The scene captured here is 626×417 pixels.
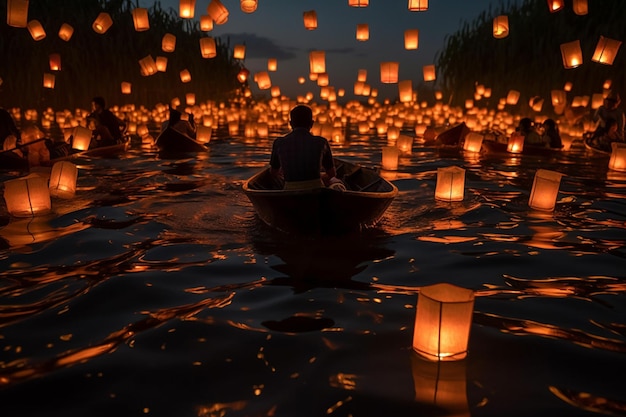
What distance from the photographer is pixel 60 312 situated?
4316mm

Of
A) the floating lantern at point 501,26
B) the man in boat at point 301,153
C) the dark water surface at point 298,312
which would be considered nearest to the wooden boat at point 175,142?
the dark water surface at point 298,312

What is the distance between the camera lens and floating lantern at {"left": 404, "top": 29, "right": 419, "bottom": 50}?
1511 cm

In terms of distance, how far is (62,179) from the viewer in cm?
873

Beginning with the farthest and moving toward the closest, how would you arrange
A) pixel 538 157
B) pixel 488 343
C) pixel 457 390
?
pixel 538 157 < pixel 488 343 < pixel 457 390

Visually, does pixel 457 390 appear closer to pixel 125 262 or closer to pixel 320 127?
pixel 125 262

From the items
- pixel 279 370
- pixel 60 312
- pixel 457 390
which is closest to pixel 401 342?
pixel 457 390

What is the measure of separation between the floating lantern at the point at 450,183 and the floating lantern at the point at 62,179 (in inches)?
229

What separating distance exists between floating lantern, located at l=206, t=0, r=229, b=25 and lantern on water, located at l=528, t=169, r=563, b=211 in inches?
303

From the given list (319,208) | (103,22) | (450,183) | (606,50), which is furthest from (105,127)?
(606,50)

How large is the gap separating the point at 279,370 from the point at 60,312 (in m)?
1.99

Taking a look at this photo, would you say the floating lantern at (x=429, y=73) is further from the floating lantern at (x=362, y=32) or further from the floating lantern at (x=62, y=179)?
the floating lantern at (x=62, y=179)

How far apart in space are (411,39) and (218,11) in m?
5.75

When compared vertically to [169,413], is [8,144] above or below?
above

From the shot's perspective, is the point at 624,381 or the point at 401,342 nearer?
the point at 624,381
